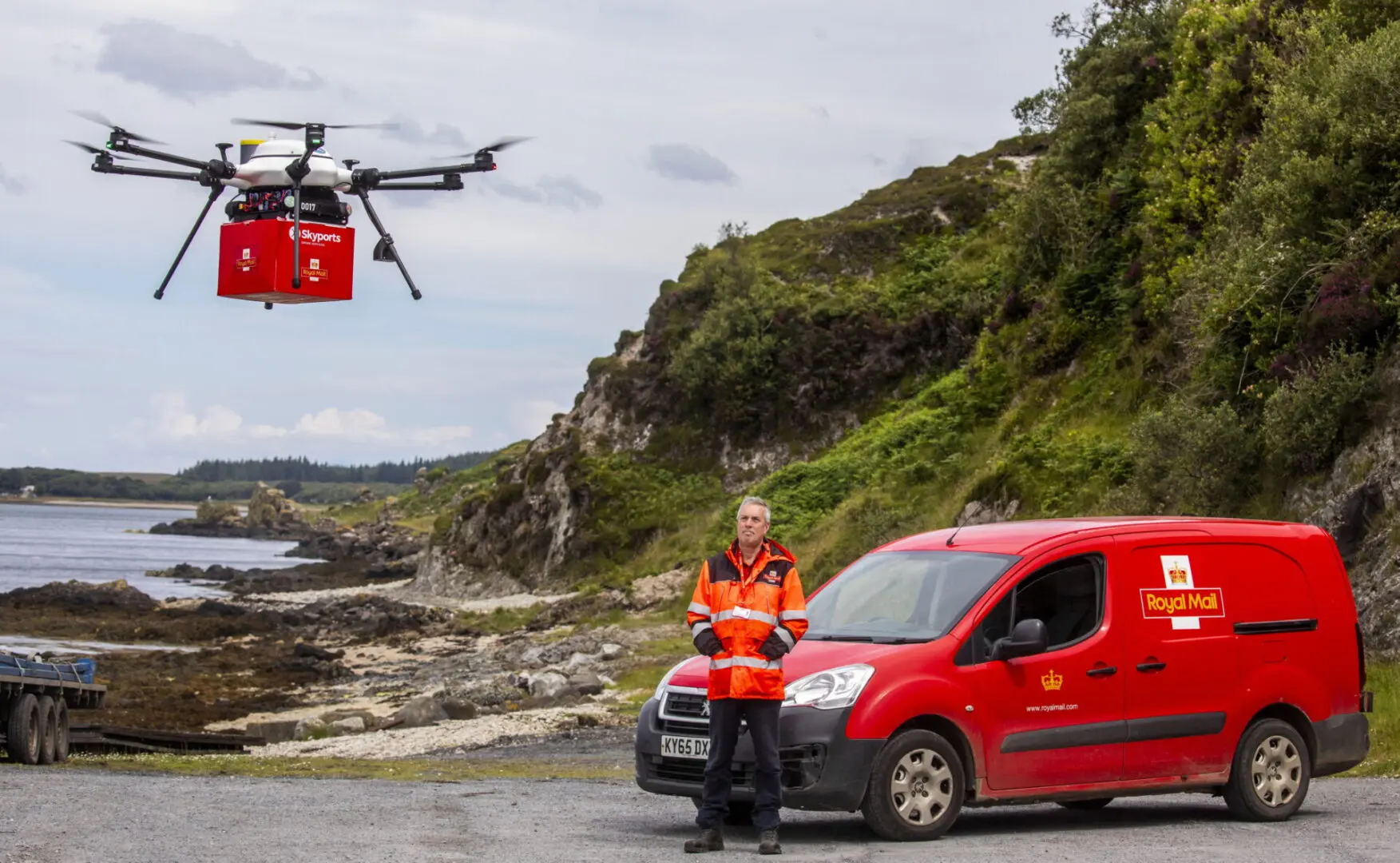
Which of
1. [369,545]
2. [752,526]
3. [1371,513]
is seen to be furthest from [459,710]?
[369,545]

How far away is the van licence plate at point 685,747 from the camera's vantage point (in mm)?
10391

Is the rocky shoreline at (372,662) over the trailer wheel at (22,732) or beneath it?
beneath

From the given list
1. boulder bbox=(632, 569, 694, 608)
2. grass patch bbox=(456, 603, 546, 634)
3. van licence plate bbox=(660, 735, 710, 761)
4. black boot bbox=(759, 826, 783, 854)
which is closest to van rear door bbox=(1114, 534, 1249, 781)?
black boot bbox=(759, 826, 783, 854)

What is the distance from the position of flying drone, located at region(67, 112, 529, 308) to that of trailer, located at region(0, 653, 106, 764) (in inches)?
349

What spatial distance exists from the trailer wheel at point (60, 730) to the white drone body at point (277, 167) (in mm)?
11450

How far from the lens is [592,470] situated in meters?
65.9

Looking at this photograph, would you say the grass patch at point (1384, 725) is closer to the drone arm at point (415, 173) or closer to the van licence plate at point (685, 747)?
the van licence plate at point (685, 747)

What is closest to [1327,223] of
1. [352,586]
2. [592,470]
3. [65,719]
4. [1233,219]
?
[1233,219]

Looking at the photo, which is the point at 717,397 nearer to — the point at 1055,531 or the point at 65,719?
the point at 65,719

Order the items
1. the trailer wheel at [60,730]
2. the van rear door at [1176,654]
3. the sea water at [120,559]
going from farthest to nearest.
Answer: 1. the sea water at [120,559]
2. the trailer wheel at [60,730]
3. the van rear door at [1176,654]

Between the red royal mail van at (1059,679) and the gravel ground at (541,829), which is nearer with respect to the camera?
the gravel ground at (541,829)

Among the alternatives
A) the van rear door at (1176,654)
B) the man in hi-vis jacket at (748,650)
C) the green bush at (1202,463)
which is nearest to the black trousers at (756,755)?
the man in hi-vis jacket at (748,650)

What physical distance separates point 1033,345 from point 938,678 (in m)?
32.5

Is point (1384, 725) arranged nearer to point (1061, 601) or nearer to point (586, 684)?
point (1061, 601)
